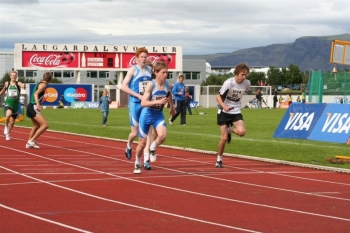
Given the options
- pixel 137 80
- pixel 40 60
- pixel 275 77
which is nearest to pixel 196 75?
pixel 275 77

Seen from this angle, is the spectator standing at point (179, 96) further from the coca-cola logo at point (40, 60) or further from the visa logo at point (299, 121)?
the coca-cola logo at point (40, 60)

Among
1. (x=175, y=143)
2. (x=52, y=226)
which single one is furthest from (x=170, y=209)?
(x=175, y=143)

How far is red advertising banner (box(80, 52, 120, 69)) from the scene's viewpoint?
74938 millimetres

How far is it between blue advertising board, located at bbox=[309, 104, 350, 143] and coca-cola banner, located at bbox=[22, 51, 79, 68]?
2142 inches

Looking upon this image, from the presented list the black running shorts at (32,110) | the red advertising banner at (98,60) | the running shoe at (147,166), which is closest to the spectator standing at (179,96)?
the black running shorts at (32,110)

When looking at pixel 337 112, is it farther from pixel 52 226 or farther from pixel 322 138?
pixel 52 226

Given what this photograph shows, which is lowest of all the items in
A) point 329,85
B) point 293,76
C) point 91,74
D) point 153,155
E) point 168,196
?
point 168,196

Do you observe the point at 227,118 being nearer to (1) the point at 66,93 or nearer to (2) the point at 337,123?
(2) the point at 337,123

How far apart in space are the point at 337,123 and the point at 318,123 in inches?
33.2

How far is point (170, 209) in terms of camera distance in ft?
31.6

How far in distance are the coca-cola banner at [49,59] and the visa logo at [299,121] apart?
5309 centimetres

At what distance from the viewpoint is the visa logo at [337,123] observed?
20.5m

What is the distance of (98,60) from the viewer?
7512 cm

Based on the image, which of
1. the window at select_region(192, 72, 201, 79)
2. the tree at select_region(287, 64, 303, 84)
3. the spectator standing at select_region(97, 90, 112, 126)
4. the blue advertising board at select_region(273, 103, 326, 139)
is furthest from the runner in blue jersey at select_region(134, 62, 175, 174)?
the tree at select_region(287, 64, 303, 84)
